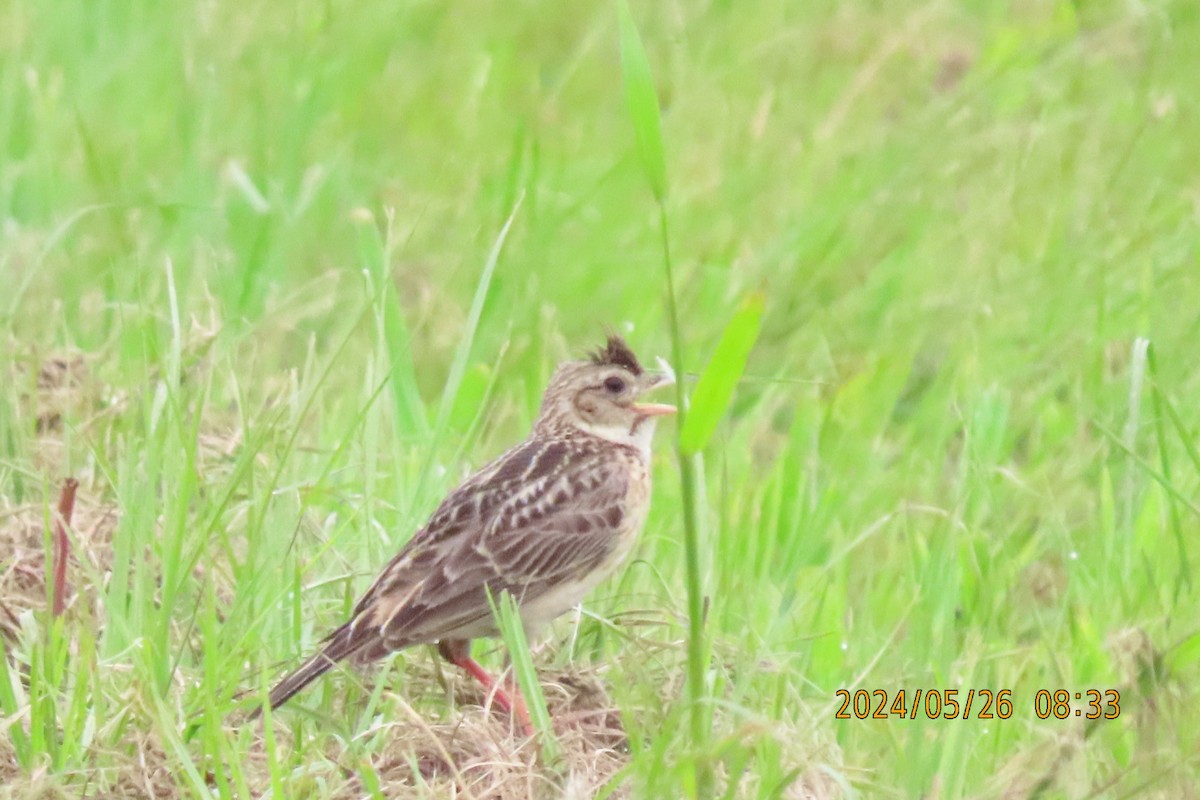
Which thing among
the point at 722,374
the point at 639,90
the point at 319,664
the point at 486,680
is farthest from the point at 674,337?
the point at 486,680

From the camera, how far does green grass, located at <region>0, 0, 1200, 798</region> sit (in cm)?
449

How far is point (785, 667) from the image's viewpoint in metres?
4.39

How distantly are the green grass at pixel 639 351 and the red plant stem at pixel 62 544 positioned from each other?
64mm

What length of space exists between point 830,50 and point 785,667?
7.71 m

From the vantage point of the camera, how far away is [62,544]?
491 cm

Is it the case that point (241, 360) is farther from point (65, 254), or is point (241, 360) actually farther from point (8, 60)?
point (8, 60)

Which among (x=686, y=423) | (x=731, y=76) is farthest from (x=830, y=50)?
(x=686, y=423)

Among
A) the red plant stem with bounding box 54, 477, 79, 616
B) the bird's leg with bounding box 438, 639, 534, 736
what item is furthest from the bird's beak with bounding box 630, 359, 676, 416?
the red plant stem with bounding box 54, 477, 79, 616

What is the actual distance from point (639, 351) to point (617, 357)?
6.73ft

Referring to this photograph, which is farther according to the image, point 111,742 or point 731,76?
point 731,76

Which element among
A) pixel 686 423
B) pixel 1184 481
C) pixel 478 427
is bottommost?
pixel 478 427

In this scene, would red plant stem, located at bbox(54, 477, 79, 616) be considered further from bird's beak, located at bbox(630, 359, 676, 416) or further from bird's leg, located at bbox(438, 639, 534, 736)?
bird's beak, located at bbox(630, 359, 676, 416)

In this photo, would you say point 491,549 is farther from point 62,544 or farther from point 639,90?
point 639,90

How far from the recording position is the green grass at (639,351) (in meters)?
4.49
